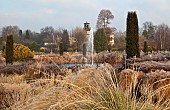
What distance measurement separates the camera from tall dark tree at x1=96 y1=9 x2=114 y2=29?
4684 centimetres

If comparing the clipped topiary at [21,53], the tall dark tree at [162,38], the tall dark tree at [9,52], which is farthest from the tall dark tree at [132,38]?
the tall dark tree at [162,38]

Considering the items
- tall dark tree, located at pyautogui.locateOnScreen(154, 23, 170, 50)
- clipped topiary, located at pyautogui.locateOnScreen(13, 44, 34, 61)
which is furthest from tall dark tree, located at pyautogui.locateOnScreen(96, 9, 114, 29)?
clipped topiary, located at pyautogui.locateOnScreen(13, 44, 34, 61)

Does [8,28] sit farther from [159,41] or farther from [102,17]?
[159,41]

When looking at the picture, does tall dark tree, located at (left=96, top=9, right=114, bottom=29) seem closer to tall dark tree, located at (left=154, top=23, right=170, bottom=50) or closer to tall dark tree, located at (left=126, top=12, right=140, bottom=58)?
tall dark tree, located at (left=154, top=23, right=170, bottom=50)

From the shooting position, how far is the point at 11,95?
5.74 metres

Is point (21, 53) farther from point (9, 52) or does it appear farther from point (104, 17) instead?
point (104, 17)

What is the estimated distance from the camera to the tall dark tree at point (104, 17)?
46844mm

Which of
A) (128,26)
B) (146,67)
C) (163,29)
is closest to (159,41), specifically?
(163,29)

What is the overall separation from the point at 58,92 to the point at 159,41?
4423cm

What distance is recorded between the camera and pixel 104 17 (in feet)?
154

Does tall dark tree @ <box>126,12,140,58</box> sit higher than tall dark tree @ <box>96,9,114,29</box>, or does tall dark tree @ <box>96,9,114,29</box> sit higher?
tall dark tree @ <box>96,9,114,29</box>

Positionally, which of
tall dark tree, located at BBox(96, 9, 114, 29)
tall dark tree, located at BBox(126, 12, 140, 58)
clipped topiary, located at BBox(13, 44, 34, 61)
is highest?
tall dark tree, located at BBox(96, 9, 114, 29)

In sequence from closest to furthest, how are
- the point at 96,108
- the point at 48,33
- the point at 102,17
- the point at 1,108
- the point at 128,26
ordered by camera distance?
1. the point at 96,108
2. the point at 1,108
3. the point at 128,26
4. the point at 102,17
5. the point at 48,33

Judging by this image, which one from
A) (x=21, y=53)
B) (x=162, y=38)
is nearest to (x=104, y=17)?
(x=162, y=38)
